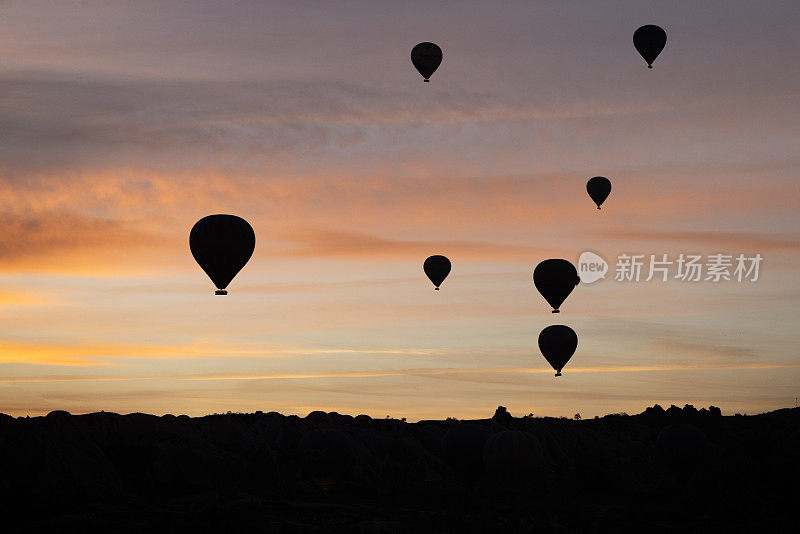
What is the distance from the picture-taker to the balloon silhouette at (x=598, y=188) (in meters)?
60.0

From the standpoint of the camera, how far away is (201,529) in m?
64.1

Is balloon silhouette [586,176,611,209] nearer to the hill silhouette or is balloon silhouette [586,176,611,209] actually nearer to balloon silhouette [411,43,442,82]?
balloon silhouette [411,43,442,82]

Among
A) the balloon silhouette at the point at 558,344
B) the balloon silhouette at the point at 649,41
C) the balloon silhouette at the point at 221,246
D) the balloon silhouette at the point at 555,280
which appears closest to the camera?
the balloon silhouette at the point at 221,246

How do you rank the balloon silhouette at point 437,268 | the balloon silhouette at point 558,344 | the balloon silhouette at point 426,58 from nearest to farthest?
the balloon silhouette at point 426,58 < the balloon silhouette at point 558,344 < the balloon silhouette at point 437,268

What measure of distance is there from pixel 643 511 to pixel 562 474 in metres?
19.2

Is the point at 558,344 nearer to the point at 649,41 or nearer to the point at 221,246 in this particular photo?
the point at 649,41

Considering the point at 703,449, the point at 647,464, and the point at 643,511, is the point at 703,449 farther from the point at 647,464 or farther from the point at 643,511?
the point at 647,464

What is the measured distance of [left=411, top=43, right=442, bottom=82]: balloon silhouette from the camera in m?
58.5

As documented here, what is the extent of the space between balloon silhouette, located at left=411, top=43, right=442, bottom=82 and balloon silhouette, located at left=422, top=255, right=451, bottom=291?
53.9 ft

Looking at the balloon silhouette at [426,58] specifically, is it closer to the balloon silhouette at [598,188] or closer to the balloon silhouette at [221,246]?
the balloon silhouette at [598,188]

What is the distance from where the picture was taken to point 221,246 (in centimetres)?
4472

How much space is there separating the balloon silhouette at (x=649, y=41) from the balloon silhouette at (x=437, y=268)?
2151 cm

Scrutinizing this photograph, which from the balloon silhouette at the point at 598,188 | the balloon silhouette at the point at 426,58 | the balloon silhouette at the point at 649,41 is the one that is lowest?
the balloon silhouette at the point at 598,188

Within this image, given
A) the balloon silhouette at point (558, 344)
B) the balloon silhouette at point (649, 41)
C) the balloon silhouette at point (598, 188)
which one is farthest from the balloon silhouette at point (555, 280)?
the balloon silhouette at point (649, 41)
